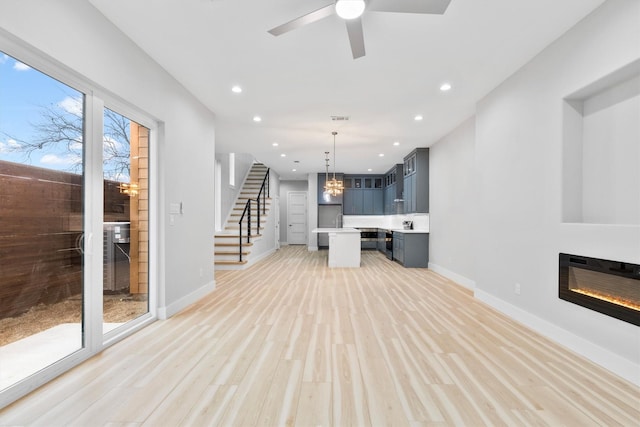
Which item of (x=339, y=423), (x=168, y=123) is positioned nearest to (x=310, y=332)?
(x=339, y=423)

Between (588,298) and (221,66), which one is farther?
(221,66)

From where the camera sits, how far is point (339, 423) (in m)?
1.68

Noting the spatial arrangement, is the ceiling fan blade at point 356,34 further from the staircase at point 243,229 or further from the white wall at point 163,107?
the staircase at point 243,229

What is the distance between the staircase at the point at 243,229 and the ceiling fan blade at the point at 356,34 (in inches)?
198

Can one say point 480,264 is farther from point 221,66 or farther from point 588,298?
point 221,66

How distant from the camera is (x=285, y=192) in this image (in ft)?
42.0

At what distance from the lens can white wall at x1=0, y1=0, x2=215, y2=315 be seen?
206cm

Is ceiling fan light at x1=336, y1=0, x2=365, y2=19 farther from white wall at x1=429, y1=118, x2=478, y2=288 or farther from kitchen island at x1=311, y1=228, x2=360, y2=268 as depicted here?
kitchen island at x1=311, y1=228, x2=360, y2=268

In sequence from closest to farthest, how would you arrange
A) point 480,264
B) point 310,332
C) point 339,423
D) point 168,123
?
point 339,423, point 310,332, point 168,123, point 480,264

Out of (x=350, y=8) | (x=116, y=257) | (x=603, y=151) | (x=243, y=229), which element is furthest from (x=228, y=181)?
(x=603, y=151)

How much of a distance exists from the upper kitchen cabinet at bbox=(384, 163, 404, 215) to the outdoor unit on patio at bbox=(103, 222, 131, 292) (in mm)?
7513

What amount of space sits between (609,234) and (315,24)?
3.09 meters

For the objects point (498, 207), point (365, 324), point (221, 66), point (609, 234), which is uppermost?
point (221, 66)

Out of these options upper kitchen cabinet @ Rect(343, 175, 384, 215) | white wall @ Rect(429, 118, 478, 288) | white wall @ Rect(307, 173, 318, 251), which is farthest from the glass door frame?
upper kitchen cabinet @ Rect(343, 175, 384, 215)
